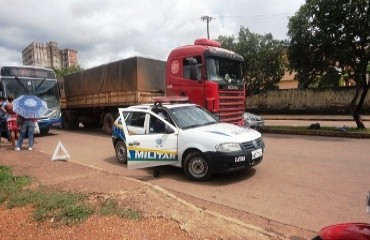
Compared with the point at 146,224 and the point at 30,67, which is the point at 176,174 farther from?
the point at 30,67

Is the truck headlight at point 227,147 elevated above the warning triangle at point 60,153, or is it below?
above

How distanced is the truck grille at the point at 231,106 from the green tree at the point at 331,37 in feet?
14.3

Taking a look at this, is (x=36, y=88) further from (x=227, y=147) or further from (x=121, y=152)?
(x=227, y=147)

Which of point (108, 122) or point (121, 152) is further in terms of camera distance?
point (108, 122)

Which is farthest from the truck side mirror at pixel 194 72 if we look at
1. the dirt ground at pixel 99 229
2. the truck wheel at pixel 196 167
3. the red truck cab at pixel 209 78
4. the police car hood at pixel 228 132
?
the dirt ground at pixel 99 229

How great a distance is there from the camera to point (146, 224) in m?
4.10

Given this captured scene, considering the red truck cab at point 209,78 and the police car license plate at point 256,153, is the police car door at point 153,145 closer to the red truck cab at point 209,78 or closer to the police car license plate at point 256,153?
the police car license plate at point 256,153

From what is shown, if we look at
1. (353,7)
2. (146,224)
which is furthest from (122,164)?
(353,7)

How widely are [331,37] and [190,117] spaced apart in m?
8.37

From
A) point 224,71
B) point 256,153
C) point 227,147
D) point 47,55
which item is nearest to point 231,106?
point 224,71

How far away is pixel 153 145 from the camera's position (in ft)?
22.8

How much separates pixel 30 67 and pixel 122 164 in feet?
29.7

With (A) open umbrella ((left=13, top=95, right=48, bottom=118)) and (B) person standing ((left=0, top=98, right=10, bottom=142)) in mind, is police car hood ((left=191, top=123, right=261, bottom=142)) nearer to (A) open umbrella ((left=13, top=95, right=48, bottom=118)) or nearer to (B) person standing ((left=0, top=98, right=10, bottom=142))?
(A) open umbrella ((left=13, top=95, right=48, bottom=118))

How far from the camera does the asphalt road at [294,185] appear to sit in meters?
4.62
